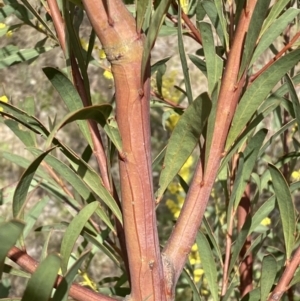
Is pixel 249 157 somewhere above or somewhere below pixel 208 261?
above

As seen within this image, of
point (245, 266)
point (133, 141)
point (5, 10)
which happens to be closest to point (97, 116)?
point (133, 141)

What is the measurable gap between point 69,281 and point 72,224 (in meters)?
0.08

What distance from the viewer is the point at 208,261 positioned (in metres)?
0.65

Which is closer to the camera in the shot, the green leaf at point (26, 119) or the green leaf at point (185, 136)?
the green leaf at point (185, 136)

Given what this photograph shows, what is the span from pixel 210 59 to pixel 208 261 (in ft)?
0.75

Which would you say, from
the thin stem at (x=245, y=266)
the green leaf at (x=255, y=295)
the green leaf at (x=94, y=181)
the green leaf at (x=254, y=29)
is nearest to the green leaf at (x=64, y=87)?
the green leaf at (x=94, y=181)

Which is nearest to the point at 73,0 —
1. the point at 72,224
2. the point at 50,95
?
the point at 72,224

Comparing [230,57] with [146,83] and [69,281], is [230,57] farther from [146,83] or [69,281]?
[69,281]

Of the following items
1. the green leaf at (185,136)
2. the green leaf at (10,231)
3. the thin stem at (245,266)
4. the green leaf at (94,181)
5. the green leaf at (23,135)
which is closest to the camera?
the green leaf at (10,231)

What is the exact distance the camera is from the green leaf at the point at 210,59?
1.82ft

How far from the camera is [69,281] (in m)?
0.40

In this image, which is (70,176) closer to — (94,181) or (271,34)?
(94,181)

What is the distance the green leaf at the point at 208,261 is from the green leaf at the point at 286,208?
0.10 m

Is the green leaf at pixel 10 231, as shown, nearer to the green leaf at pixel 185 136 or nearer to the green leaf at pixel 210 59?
the green leaf at pixel 185 136
